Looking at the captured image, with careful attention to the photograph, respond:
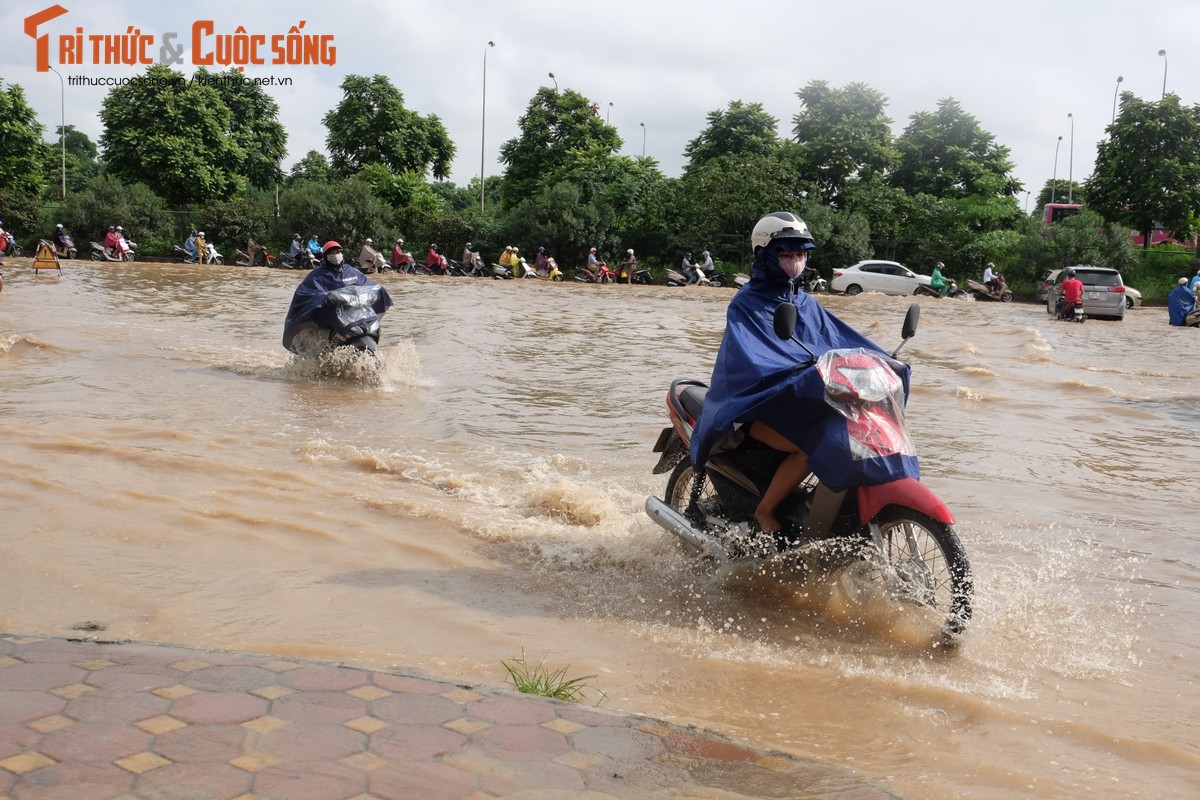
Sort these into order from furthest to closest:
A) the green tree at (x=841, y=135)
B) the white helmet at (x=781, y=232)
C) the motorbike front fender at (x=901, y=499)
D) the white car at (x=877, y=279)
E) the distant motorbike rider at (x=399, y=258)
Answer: the green tree at (x=841, y=135)
the distant motorbike rider at (x=399, y=258)
the white car at (x=877, y=279)
the white helmet at (x=781, y=232)
the motorbike front fender at (x=901, y=499)

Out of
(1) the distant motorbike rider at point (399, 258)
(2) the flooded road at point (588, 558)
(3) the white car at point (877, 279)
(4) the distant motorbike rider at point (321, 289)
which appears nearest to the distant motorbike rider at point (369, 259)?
(1) the distant motorbike rider at point (399, 258)

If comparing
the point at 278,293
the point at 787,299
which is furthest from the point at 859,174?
the point at 787,299

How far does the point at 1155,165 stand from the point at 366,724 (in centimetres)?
4267

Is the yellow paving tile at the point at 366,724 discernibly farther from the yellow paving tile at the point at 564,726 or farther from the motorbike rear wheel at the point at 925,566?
the motorbike rear wheel at the point at 925,566

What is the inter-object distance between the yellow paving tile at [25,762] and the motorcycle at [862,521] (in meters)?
2.83

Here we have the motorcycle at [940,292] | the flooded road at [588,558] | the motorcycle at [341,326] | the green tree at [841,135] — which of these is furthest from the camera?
the green tree at [841,135]

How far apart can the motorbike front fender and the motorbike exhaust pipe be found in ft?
2.58

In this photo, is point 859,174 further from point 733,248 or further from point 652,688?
point 652,688

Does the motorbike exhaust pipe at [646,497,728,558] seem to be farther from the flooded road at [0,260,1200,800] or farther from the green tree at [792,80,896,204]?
the green tree at [792,80,896,204]

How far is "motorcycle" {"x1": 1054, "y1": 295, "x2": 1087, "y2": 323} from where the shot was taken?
27.4 m

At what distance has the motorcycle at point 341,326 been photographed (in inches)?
470

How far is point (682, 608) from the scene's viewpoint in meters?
5.03

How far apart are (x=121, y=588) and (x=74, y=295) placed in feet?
64.1

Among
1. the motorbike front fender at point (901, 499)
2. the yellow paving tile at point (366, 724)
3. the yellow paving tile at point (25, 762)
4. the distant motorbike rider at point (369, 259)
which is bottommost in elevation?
the yellow paving tile at point (366, 724)
